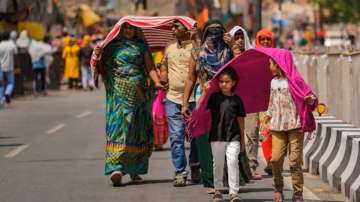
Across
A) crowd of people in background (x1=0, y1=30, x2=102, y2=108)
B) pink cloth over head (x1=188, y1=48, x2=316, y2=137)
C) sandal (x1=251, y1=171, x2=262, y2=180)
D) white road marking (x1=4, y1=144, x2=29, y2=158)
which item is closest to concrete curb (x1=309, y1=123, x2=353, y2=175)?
sandal (x1=251, y1=171, x2=262, y2=180)

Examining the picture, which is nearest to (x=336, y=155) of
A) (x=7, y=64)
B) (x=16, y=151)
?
(x=16, y=151)

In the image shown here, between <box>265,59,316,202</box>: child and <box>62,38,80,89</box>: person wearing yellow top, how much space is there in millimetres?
29987

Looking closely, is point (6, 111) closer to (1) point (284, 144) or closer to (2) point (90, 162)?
(2) point (90, 162)

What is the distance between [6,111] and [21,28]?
11341mm

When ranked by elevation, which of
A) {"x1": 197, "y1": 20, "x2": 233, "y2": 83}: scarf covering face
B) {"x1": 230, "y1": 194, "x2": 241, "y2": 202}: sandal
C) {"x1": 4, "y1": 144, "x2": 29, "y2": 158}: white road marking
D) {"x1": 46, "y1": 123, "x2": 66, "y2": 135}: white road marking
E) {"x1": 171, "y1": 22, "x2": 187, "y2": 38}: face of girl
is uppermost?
{"x1": 171, "y1": 22, "x2": 187, "y2": 38}: face of girl

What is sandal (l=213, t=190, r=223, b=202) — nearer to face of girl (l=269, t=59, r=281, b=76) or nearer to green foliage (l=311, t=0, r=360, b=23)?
face of girl (l=269, t=59, r=281, b=76)

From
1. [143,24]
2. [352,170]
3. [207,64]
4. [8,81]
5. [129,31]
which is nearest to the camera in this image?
[352,170]

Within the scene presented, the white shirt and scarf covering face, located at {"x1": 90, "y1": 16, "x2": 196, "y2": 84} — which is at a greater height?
scarf covering face, located at {"x1": 90, "y1": 16, "x2": 196, "y2": 84}

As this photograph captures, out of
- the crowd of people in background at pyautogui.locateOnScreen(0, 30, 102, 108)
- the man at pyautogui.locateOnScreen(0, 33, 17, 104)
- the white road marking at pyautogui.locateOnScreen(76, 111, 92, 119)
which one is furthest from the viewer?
the crowd of people in background at pyautogui.locateOnScreen(0, 30, 102, 108)

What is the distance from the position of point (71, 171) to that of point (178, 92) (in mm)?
2430

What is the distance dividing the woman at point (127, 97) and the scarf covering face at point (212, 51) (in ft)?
3.20

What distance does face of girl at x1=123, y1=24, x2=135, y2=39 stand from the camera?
14.2 m

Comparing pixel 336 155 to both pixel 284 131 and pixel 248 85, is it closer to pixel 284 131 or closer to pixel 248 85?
pixel 248 85

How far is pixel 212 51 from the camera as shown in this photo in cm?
1330
